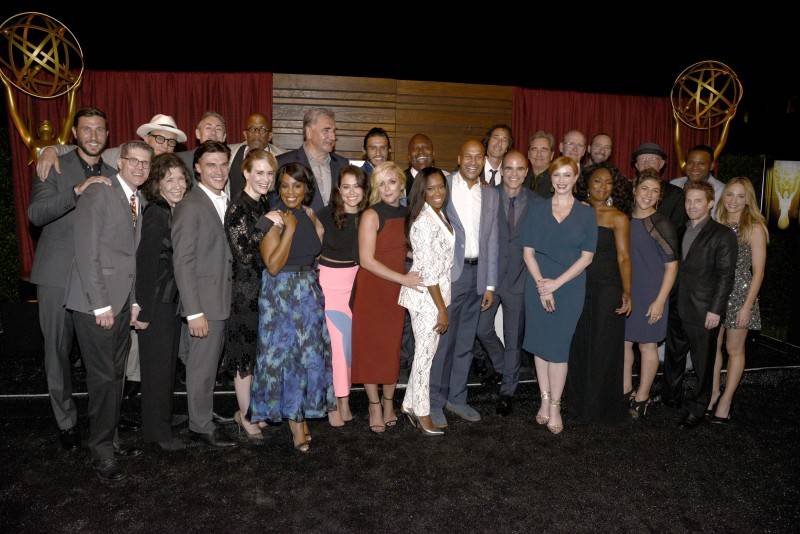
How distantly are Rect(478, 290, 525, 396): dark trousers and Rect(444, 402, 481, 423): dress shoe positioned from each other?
28 cm

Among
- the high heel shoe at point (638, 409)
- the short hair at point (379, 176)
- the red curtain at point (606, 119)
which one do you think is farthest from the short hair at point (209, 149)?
the red curtain at point (606, 119)

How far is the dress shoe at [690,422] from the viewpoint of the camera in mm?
3611

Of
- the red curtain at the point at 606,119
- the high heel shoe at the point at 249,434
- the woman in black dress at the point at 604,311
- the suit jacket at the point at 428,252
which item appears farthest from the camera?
the red curtain at the point at 606,119

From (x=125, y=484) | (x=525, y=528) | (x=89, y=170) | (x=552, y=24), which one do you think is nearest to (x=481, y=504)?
(x=525, y=528)

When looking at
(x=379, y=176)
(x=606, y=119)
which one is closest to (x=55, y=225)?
(x=379, y=176)

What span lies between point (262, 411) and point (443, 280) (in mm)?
1283

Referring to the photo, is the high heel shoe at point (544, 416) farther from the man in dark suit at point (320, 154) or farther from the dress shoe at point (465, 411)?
the man in dark suit at point (320, 154)

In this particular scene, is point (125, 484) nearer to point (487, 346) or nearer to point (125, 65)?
point (487, 346)

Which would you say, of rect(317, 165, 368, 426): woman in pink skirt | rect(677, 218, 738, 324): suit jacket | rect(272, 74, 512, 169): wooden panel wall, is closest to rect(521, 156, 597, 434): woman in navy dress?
rect(677, 218, 738, 324): suit jacket

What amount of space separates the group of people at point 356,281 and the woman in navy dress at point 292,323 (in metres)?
0.01

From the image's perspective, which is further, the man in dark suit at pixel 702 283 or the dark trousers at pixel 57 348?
the man in dark suit at pixel 702 283

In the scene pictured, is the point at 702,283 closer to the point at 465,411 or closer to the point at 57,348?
the point at 465,411

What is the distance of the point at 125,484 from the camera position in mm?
2816

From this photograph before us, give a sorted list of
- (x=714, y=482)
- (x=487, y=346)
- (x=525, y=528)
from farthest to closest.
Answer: (x=487, y=346), (x=714, y=482), (x=525, y=528)
